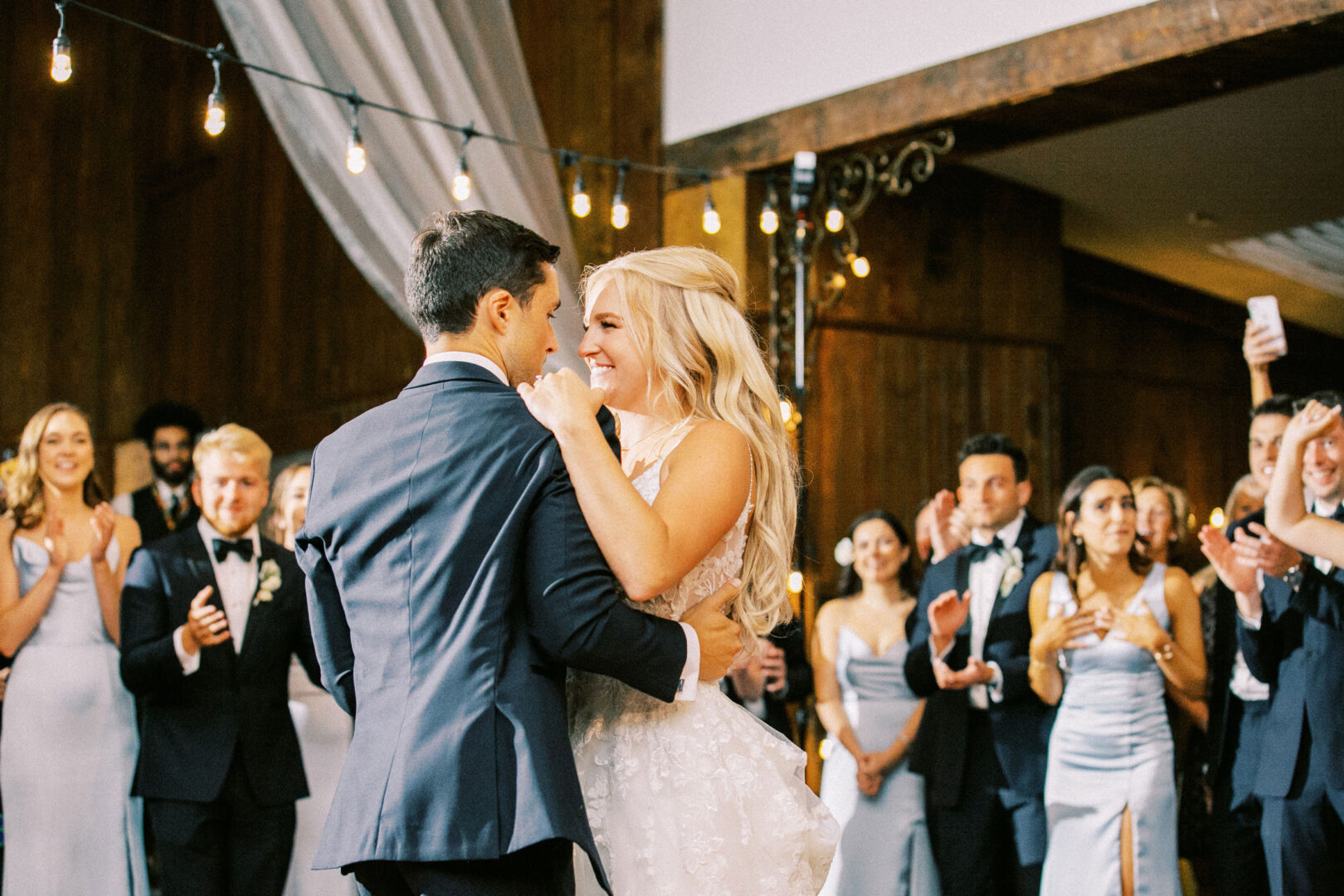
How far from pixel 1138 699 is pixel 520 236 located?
2972 millimetres

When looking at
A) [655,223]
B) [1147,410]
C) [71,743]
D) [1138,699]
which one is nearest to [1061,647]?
[1138,699]

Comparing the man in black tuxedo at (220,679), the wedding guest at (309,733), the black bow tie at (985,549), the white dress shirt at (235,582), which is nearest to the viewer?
the man in black tuxedo at (220,679)

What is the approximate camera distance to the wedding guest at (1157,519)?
16.6ft

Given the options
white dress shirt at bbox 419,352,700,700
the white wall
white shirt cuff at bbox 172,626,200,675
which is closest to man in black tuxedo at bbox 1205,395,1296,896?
the white wall

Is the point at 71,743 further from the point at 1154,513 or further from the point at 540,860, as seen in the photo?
the point at 1154,513

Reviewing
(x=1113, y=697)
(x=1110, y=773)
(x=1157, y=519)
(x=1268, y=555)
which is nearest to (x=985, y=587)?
(x=1113, y=697)

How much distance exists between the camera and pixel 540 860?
1919mm

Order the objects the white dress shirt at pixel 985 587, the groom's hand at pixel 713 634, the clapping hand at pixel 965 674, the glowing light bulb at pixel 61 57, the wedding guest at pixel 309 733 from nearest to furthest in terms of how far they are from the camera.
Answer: the groom's hand at pixel 713 634, the glowing light bulb at pixel 61 57, the clapping hand at pixel 965 674, the white dress shirt at pixel 985 587, the wedding guest at pixel 309 733

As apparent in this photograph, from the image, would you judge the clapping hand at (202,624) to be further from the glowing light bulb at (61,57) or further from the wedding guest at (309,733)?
the glowing light bulb at (61,57)

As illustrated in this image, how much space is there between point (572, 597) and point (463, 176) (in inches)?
107

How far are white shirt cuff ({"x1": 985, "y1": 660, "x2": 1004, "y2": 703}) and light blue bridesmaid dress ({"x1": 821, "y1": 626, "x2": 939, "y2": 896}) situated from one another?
355mm

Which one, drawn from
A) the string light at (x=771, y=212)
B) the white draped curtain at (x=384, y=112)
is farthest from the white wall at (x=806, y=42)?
the white draped curtain at (x=384, y=112)

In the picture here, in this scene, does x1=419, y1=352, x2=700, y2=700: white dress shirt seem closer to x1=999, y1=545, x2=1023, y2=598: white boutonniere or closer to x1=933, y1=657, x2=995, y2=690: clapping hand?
x1=933, y1=657, x2=995, y2=690: clapping hand

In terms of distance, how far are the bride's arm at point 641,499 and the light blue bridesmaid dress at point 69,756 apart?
2.95 meters
